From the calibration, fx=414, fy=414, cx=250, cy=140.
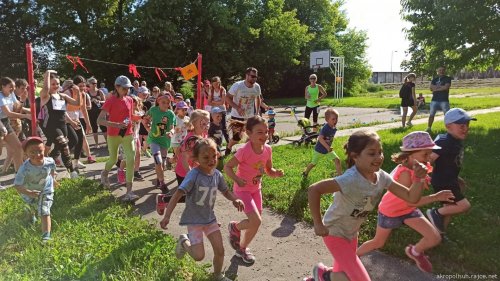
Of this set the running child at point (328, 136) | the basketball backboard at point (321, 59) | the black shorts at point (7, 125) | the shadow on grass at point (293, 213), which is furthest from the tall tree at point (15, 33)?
the shadow on grass at point (293, 213)

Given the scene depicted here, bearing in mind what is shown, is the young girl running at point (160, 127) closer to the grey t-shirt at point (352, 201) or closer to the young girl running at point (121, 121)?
the young girl running at point (121, 121)

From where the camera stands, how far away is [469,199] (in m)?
6.26

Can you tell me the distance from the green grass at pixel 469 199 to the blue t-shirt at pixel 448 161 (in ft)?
2.46

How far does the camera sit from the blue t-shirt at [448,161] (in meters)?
4.59

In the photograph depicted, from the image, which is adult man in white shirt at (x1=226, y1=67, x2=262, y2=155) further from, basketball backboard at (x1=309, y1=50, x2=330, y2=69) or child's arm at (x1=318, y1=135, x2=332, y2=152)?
basketball backboard at (x1=309, y1=50, x2=330, y2=69)

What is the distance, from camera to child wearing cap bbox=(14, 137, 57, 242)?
510cm

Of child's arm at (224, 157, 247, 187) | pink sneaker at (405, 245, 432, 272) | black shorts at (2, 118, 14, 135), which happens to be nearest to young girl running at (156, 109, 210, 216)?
child's arm at (224, 157, 247, 187)

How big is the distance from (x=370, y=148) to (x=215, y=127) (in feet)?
20.5

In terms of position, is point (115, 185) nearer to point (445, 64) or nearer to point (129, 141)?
point (129, 141)

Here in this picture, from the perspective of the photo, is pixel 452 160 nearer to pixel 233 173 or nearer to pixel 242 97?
pixel 233 173

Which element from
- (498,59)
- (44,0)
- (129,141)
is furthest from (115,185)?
(44,0)

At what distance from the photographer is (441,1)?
488 inches

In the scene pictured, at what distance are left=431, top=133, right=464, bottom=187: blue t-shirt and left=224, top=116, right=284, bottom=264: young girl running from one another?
1.77m

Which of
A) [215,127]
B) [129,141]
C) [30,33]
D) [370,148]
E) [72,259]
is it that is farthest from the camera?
[30,33]
